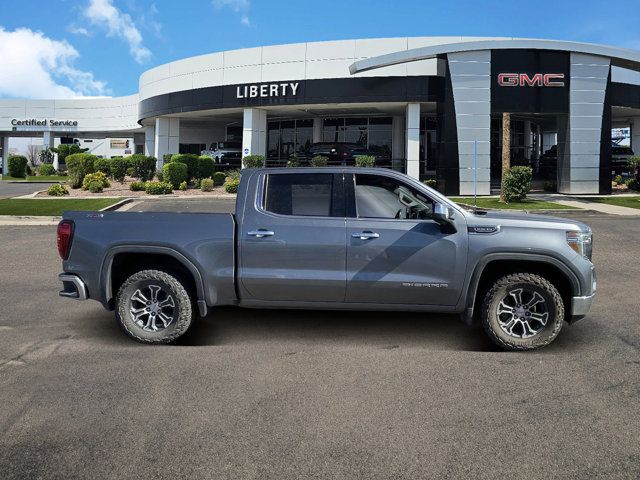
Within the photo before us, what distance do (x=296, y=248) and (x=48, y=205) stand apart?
18.9 meters

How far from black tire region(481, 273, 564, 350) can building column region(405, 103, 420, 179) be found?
82.4 ft

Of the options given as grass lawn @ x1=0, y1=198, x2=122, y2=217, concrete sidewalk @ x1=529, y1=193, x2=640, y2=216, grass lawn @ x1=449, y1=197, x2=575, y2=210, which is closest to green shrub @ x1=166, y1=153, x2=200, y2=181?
grass lawn @ x1=0, y1=198, x2=122, y2=217

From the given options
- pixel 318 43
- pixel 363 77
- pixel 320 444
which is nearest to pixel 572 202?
pixel 363 77

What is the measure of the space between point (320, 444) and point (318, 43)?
30.3 m

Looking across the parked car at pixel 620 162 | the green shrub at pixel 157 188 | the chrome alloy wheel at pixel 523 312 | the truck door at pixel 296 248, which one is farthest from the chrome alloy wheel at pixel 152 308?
the parked car at pixel 620 162

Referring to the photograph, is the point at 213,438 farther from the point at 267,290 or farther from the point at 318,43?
the point at 318,43

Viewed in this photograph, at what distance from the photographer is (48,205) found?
69.4 ft

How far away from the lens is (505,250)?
513 centimetres

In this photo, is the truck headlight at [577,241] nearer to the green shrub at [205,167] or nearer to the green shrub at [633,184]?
the green shrub at [633,184]

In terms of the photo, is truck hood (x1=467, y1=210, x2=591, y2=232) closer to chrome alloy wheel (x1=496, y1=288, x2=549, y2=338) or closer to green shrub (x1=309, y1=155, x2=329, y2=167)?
chrome alloy wheel (x1=496, y1=288, x2=549, y2=338)

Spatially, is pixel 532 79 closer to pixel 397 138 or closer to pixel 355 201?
pixel 397 138

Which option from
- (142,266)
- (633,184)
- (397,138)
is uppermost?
(397,138)

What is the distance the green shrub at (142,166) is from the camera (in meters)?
30.9

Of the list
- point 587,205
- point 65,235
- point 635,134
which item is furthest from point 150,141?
point 65,235
